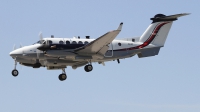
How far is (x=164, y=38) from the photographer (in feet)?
184

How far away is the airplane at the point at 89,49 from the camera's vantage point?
4938 cm

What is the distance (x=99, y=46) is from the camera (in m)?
50.0

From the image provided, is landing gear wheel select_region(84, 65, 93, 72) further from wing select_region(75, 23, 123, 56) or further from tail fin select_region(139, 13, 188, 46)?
tail fin select_region(139, 13, 188, 46)

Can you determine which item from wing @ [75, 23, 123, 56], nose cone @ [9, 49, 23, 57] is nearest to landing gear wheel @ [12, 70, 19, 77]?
nose cone @ [9, 49, 23, 57]

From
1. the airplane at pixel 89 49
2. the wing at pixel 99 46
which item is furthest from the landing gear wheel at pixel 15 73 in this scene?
the wing at pixel 99 46

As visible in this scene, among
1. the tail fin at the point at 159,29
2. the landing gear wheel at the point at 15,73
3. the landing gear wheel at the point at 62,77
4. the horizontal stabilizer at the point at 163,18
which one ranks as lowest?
the landing gear wheel at the point at 62,77

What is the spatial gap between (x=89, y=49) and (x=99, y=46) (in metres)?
1.05

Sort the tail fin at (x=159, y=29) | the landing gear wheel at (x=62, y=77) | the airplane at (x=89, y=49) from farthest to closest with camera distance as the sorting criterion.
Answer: the tail fin at (x=159, y=29) → the landing gear wheel at (x=62, y=77) → the airplane at (x=89, y=49)

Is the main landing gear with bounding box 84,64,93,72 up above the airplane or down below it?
below

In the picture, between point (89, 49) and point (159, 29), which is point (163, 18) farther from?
point (89, 49)

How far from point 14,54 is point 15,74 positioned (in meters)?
1.87

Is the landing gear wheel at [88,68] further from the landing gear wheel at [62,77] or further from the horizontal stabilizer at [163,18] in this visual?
the horizontal stabilizer at [163,18]

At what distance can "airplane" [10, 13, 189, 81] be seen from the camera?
162 ft

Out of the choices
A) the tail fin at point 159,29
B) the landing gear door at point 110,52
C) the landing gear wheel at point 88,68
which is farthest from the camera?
the tail fin at point 159,29
